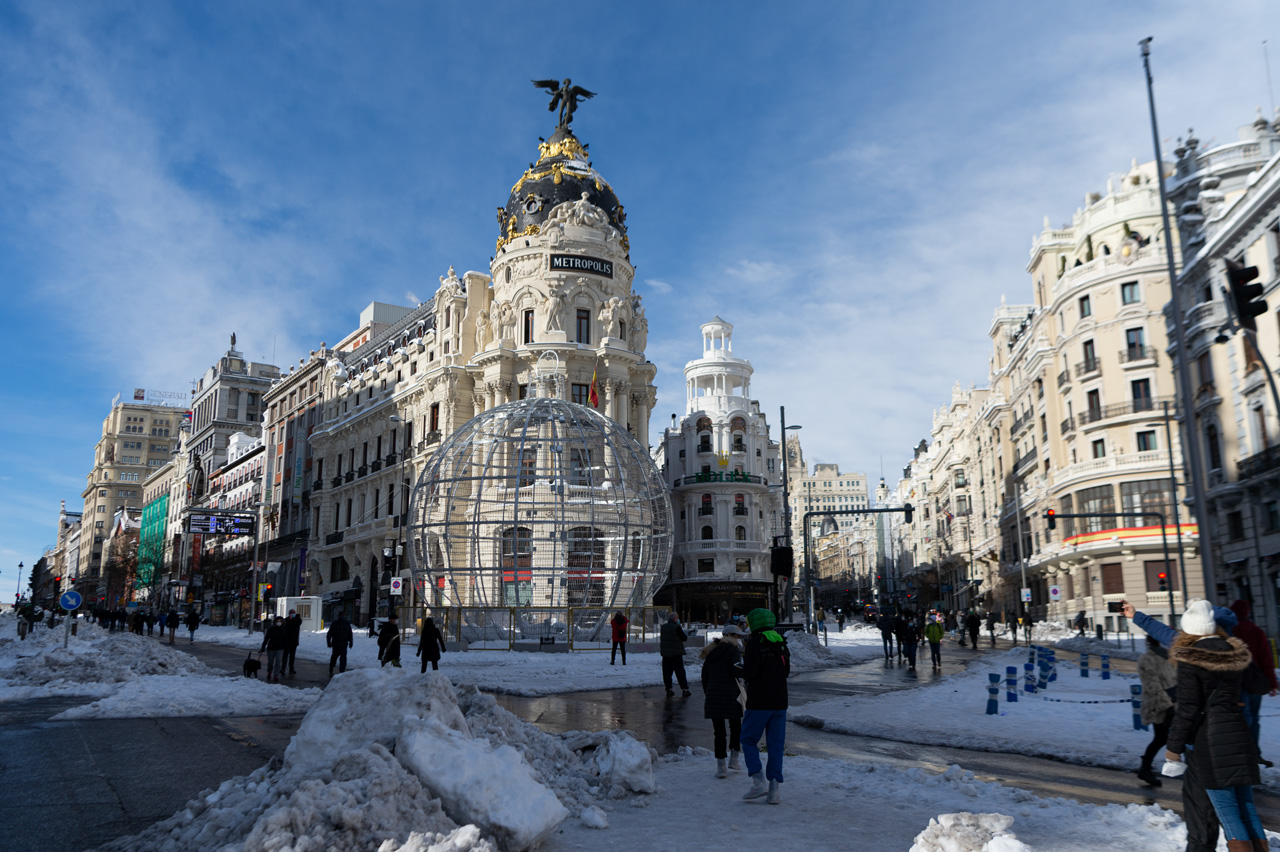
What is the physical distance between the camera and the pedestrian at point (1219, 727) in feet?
17.1

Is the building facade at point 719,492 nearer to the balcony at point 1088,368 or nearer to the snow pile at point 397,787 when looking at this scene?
the balcony at point 1088,368

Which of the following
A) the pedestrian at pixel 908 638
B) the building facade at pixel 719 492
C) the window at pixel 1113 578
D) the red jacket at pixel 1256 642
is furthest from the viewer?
the building facade at pixel 719 492

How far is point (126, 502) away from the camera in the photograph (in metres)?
153

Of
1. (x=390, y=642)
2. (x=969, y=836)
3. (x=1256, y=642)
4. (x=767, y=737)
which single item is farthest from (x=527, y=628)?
(x=969, y=836)

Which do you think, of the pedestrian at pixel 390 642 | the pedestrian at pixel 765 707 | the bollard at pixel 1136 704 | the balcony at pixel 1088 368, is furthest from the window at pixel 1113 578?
the pedestrian at pixel 765 707

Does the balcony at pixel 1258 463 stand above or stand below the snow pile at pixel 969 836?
above

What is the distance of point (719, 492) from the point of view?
236 feet

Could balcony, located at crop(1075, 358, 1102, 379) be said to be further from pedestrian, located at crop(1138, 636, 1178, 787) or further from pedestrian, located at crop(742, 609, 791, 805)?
pedestrian, located at crop(742, 609, 791, 805)

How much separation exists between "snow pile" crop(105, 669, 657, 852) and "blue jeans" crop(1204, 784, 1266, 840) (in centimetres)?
406

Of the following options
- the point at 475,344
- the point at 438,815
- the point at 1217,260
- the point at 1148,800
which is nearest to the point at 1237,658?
the point at 1148,800

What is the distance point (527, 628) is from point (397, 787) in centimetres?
2735

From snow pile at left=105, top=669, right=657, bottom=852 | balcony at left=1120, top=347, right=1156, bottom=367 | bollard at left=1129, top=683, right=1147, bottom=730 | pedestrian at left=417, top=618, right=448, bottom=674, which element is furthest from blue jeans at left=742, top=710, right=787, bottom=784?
balcony at left=1120, top=347, right=1156, bottom=367

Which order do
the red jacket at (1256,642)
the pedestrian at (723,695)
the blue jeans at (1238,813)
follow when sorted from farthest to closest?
the pedestrian at (723,695) < the red jacket at (1256,642) < the blue jeans at (1238,813)

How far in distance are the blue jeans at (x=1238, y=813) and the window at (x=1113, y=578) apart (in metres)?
45.0
